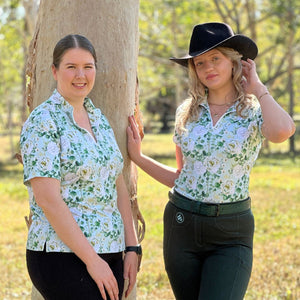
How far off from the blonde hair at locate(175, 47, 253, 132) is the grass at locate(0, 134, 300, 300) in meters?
2.72

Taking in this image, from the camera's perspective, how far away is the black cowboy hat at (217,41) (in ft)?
10.5

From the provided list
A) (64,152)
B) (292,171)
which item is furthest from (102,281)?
(292,171)

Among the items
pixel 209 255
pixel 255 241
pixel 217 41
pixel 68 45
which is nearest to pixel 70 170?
pixel 68 45

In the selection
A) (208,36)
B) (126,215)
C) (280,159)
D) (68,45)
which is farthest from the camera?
(280,159)

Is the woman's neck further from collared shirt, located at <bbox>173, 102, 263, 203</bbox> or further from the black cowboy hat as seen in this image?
the black cowboy hat

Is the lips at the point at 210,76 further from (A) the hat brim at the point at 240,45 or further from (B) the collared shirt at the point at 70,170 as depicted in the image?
(B) the collared shirt at the point at 70,170

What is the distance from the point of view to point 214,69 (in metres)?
3.17

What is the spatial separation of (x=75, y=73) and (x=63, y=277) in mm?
932

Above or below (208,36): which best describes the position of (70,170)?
below

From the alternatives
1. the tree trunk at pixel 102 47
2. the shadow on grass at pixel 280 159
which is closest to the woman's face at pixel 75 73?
the tree trunk at pixel 102 47

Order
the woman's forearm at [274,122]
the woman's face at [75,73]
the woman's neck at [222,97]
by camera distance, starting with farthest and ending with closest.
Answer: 1. the woman's neck at [222,97]
2. the woman's forearm at [274,122]
3. the woman's face at [75,73]

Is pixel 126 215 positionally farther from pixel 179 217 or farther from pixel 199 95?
pixel 199 95

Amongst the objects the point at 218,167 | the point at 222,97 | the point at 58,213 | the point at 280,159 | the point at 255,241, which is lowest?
the point at 280,159

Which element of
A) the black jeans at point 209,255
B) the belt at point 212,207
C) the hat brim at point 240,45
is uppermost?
the hat brim at point 240,45
